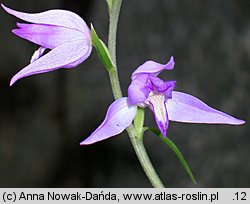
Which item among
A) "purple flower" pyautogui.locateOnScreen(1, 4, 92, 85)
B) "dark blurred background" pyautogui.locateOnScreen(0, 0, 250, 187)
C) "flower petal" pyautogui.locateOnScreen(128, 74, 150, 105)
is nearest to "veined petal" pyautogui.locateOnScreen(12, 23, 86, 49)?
"purple flower" pyautogui.locateOnScreen(1, 4, 92, 85)

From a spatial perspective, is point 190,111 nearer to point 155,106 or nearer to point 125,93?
point 155,106

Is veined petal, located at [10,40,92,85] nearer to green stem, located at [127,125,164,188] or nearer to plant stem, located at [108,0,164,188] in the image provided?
plant stem, located at [108,0,164,188]

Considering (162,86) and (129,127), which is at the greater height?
(162,86)

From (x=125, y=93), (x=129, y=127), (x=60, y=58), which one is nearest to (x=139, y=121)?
(x=129, y=127)

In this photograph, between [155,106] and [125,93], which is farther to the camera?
[125,93]

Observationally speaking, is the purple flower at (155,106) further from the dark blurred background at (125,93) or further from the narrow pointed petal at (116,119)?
the dark blurred background at (125,93)

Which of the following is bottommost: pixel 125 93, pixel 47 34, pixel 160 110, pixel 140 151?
pixel 125 93

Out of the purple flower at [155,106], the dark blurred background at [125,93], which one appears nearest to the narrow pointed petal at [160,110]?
the purple flower at [155,106]

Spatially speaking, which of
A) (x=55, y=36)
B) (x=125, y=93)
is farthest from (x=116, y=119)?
(x=125, y=93)
